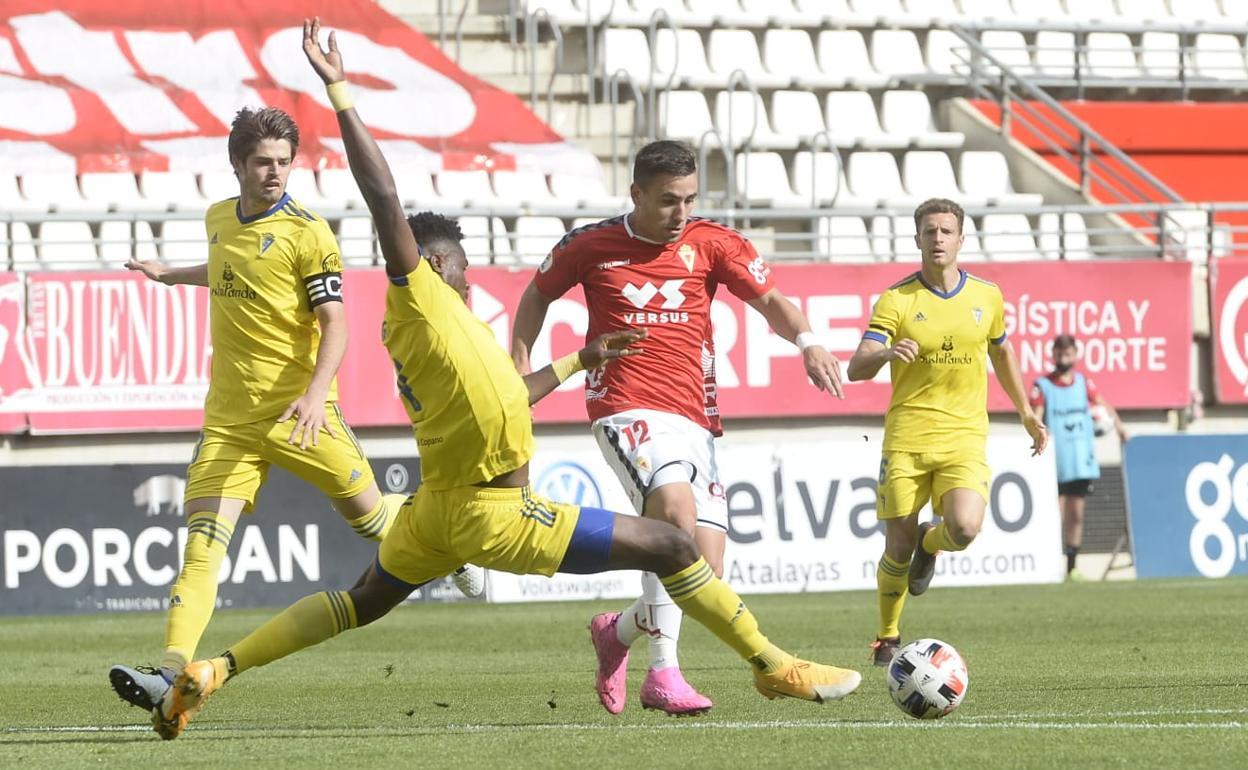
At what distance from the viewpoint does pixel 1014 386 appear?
35.7ft

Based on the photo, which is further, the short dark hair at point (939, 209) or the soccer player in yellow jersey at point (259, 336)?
the short dark hair at point (939, 209)

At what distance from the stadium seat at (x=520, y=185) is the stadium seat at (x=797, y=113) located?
329 cm

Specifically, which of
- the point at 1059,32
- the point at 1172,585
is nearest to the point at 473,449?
the point at 1172,585

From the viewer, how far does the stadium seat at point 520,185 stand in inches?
861

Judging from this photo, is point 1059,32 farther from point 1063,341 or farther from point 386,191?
point 386,191

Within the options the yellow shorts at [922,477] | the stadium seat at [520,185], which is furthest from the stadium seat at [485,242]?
the yellow shorts at [922,477]

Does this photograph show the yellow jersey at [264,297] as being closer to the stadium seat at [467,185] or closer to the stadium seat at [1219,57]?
the stadium seat at [467,185]

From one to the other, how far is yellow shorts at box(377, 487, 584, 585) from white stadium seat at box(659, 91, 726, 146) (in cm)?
1655

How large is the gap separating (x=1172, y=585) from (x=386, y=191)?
12.0 meters

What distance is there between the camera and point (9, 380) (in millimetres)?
17391

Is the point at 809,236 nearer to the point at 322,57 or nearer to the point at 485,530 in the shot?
the point at 485,530

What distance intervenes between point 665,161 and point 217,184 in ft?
46.4

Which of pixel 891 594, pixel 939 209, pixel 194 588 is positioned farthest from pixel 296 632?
pixel 939 209

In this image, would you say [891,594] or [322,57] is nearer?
[322,57]
